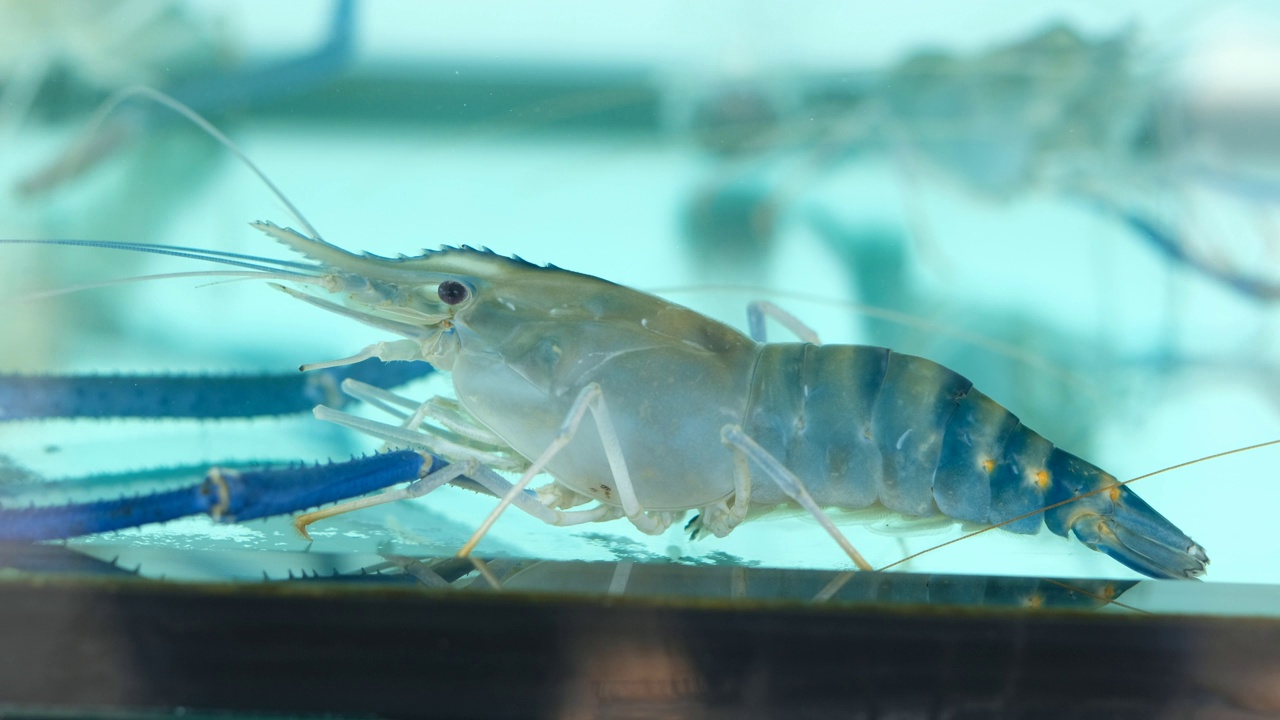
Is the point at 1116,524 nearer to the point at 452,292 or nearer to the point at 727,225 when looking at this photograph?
the point at 452,292

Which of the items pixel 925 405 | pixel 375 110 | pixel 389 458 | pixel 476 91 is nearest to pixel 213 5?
pixel 375 110

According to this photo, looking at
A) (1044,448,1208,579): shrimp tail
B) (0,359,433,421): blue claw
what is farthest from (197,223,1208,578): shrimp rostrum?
(0,359,433,421): blue claw

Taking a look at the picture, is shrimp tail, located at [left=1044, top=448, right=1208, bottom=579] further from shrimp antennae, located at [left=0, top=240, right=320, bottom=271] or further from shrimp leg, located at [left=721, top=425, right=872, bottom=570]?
shrimp antennae, located at [left=0, top=240, right=320, bottom=271]

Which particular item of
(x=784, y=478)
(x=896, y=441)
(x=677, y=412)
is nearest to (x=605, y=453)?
(x=677, y=412)

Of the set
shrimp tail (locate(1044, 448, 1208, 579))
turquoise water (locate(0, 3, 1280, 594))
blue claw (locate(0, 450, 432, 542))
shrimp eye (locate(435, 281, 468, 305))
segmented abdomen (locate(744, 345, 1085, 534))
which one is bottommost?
blue claw (locate(0, 450, 432, 542))

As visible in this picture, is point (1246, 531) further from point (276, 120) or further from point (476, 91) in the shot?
point (276, 120)

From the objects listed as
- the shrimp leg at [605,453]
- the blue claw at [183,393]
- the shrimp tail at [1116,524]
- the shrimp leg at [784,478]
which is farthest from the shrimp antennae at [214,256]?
the shrimp tail at [1116,524]
